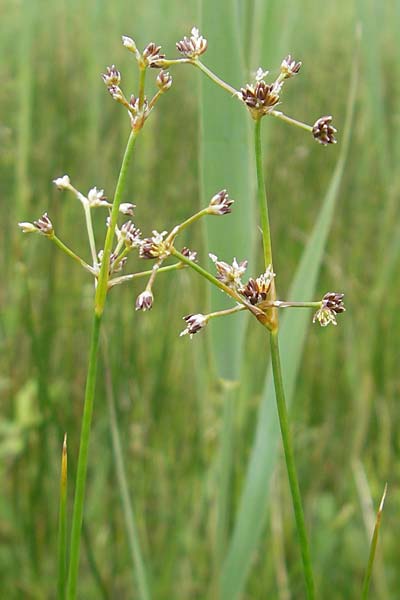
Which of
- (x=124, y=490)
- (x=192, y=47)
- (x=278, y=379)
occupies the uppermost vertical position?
(x=192, y=47)

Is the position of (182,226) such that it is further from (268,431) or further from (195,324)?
(268,431)

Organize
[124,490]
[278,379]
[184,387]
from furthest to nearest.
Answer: [184,387] < [124,490] < [278,379]

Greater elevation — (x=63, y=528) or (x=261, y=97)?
(x=261, y=97)

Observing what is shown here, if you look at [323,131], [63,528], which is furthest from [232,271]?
[63,528]

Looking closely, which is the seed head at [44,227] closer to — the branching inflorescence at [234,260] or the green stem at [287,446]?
the branching inflorescence at [234,260]

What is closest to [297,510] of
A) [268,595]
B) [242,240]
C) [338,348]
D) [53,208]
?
[242,240]

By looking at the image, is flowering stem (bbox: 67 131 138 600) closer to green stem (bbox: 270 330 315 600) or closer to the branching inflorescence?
the branching inflorescence

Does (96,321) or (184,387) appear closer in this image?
(96,321)

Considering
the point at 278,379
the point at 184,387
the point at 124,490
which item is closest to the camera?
the point at 278,379
